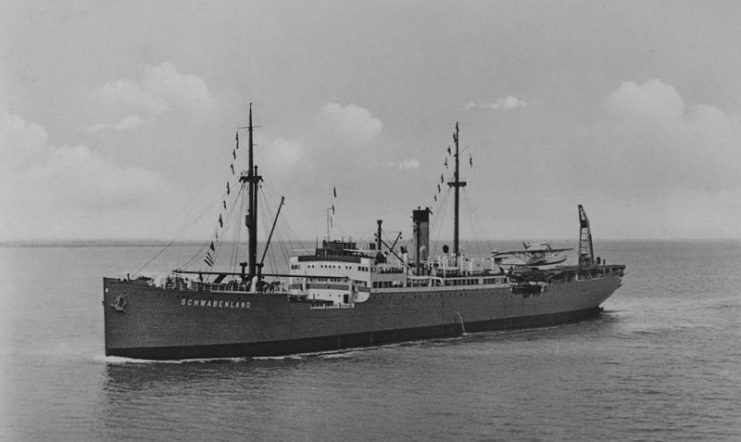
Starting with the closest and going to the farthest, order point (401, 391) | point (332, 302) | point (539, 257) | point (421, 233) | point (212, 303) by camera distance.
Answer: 1. point (401, 391)
2. point (212, 303)
3. point (332, 302)
4. point (421, 233)
5. point (539, 257)

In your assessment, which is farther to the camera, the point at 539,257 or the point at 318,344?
the point at 539,257

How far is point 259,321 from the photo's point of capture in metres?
33.1

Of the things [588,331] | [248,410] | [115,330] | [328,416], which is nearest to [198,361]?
[115,330]

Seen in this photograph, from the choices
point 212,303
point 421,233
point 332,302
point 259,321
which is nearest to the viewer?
point 212,303

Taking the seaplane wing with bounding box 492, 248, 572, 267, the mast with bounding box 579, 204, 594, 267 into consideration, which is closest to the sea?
the seaplane wing with bounding box 492, 248, 572, 267

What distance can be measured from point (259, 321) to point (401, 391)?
28.9 ft

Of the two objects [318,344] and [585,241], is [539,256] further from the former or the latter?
[318,344]

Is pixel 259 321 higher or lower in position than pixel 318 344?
higher

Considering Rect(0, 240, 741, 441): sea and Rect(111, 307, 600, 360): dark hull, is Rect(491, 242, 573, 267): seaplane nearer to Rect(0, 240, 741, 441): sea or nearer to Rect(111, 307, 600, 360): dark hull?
Rect(111, 307, 600, 360): dark hull

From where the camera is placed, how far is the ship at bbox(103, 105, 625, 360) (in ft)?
104

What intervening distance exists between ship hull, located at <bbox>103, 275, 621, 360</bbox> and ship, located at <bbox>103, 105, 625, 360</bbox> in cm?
5

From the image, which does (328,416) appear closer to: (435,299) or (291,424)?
(291,424)

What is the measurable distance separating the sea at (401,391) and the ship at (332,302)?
3.38 ft

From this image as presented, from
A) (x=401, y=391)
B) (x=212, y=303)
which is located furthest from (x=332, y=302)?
(x=401, y=391)
